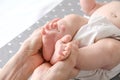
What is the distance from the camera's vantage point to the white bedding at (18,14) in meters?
1.39

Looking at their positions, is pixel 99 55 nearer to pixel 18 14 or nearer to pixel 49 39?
pixel 49 39

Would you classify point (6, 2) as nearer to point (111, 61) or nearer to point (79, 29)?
point (79, 29)

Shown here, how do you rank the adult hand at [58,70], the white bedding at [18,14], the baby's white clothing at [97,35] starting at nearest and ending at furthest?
the adult hand at [58,70] → the baby's white clothing at [97,35] → the white bedding at [18,14]

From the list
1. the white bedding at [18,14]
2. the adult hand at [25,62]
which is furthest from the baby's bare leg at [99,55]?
the white bedding at [18,14]

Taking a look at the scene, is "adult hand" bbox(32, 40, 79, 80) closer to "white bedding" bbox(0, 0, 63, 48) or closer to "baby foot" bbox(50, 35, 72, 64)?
"baby foot" bbox(50, 35, 72, 64)

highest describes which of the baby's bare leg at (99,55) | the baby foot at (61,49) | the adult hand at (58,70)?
the baby foot at (61,49)

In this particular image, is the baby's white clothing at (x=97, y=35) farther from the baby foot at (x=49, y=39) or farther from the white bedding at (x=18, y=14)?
the white bedding at (x=18, y=14)

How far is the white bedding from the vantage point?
1386 mm

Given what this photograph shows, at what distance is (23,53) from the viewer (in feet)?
2.90

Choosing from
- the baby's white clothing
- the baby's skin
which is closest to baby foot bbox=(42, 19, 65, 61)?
the baby's skin

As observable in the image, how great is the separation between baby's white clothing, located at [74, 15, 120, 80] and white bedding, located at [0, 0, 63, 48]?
1.51 ft

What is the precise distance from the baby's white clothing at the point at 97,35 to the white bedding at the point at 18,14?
1.51 feet

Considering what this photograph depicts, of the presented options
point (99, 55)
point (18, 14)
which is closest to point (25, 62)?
point (99, 55)

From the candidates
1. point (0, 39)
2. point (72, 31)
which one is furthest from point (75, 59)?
point (0, 39)
